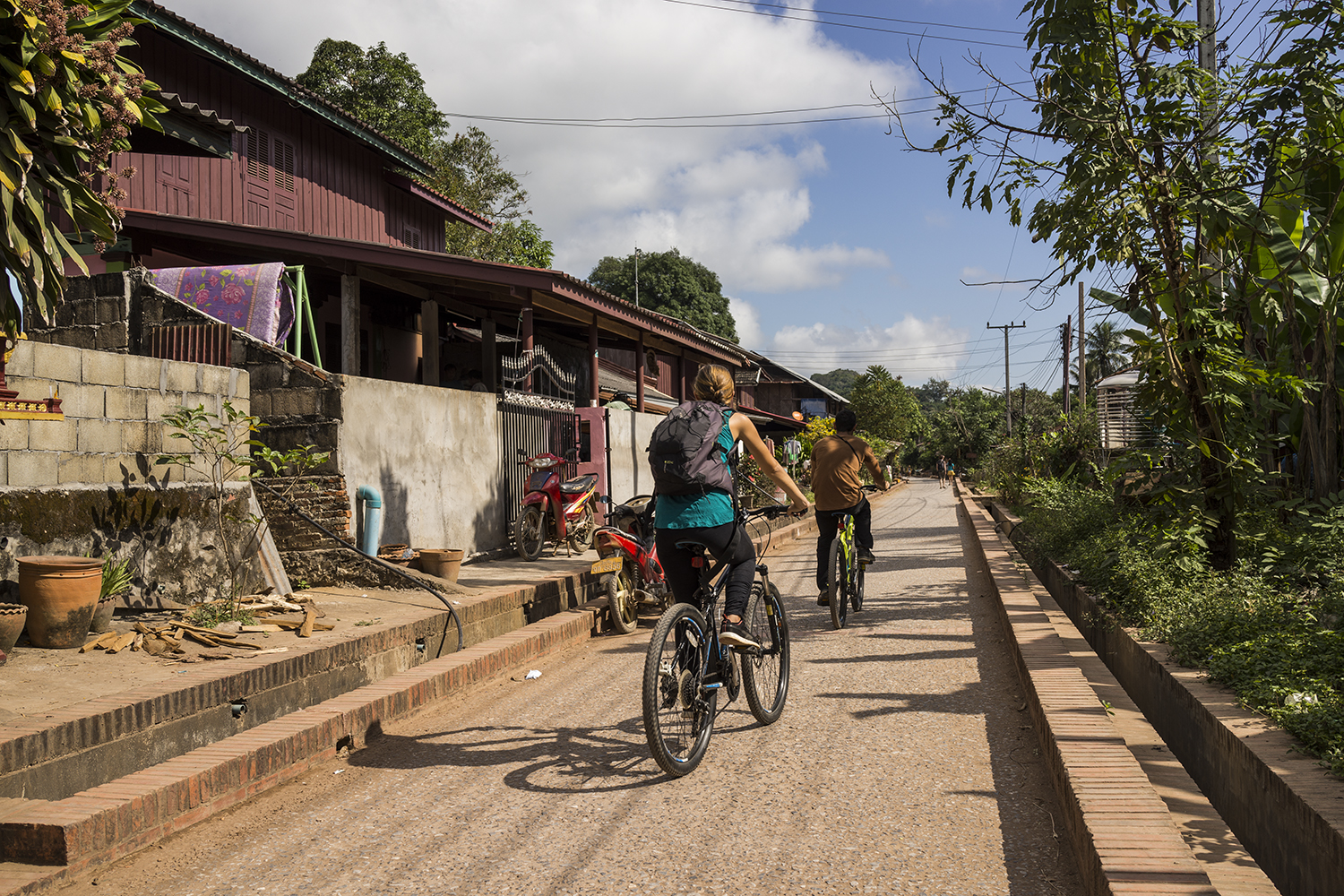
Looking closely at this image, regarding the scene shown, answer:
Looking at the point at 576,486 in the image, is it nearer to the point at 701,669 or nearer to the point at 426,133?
the point at 701,669

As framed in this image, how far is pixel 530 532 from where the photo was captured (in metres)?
12.1

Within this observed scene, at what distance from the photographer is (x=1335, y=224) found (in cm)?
789

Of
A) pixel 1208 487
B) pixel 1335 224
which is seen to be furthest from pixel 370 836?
pixel 1335 224

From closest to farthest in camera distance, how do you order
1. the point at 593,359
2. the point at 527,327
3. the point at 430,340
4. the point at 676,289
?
the point at 527,327 < the point at 430,340 < the point at 593,359 < the point at 676,289

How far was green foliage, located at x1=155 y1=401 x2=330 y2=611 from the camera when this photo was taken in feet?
23.8

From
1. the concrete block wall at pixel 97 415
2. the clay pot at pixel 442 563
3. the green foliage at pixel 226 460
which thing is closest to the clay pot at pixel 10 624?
the concrete block wall at pixel 97 415

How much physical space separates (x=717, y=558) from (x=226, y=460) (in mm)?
4802

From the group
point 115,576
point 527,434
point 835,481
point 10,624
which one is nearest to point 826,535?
point 835,481

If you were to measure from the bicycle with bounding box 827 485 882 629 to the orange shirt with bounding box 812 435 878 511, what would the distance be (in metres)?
0.16

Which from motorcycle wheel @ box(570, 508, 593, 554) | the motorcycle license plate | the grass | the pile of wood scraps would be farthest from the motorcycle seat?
the grass

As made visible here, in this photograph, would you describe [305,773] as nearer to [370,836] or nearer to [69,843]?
[370,836]

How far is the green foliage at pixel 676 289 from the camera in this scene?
5866cm

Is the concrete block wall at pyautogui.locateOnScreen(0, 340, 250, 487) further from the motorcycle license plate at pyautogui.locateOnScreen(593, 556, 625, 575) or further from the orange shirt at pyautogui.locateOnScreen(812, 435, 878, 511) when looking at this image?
the orange shirt at pyautogui.locateOnScreen(812, 435, 878, 511)

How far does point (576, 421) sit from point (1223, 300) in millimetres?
9149
